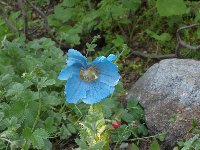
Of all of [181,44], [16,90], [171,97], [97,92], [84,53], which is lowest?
[84,53]

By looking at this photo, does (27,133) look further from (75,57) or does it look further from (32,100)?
(75,57)

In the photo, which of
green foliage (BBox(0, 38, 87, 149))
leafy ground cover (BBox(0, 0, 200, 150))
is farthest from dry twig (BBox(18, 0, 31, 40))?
green foliage (BBox(0, 38, 87, 149))

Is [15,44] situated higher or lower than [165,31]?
higher

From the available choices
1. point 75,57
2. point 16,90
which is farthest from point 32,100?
point 75,57

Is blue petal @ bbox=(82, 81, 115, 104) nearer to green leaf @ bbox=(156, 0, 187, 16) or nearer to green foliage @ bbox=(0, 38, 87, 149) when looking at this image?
green foliage @ bbox=(0, 38, 87, 149)

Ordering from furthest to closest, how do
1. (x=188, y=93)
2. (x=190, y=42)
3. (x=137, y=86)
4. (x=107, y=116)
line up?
1. (x=190, y=42)
2. (x=137, y=86)
3. (x=188, y=93)
4. (x=107, y=116)

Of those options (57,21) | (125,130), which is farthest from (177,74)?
(57,21)

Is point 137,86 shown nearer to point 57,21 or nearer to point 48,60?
point 48,60
